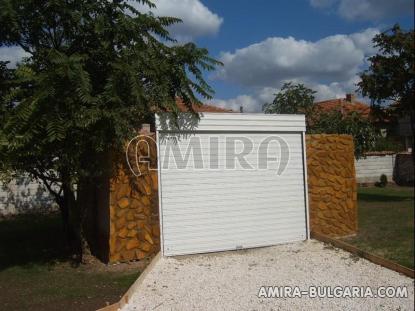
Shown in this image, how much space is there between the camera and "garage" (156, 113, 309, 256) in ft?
31.3

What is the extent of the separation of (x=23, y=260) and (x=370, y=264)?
6.82 m

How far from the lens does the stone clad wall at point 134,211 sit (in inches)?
354

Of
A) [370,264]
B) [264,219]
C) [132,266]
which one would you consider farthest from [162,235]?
[370,264]

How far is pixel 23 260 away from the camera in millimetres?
9672

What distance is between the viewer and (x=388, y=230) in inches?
435

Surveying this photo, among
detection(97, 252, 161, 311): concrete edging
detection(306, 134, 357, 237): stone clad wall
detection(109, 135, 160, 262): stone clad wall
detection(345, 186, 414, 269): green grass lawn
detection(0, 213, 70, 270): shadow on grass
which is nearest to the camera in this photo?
detection(97, 252, 161, 311): concrete edging

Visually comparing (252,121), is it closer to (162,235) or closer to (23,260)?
(162,235)

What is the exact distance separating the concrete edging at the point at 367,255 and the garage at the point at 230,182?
0.40 metres

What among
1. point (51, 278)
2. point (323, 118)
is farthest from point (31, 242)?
point (323, 118)

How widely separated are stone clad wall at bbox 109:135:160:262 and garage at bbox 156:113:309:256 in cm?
19

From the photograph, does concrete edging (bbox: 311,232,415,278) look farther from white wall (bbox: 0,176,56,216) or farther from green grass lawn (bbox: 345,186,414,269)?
white wall (bbox: 0,176,56,216)

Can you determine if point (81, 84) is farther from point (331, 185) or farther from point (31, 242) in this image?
point (331, 185)

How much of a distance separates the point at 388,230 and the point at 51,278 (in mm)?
7545


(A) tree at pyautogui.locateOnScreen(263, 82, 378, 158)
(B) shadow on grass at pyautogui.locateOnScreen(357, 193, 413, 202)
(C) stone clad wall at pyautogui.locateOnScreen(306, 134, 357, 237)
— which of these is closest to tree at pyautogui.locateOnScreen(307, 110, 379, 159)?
(A) tree at pyautogui.locateOnScreen(263, 82, 378, 158)
